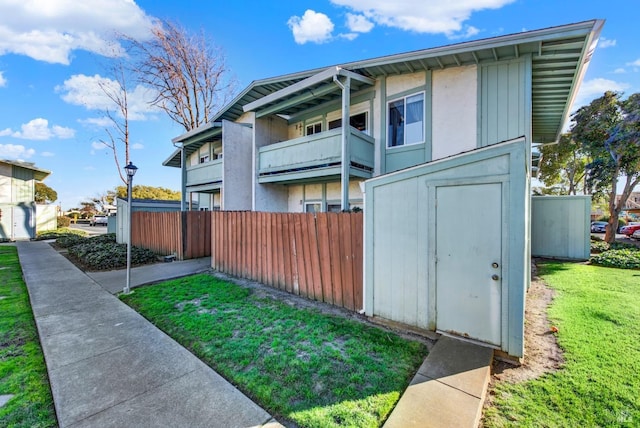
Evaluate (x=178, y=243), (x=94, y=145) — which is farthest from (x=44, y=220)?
(x=178, y=243)

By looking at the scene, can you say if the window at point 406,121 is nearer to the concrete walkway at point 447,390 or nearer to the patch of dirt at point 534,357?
the patch of dirt at point 534,357

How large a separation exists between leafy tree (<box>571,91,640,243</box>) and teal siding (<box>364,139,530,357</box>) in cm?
1388

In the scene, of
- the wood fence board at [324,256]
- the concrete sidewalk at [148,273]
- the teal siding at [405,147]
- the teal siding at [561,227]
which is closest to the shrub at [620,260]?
the teal siding at [561,227]

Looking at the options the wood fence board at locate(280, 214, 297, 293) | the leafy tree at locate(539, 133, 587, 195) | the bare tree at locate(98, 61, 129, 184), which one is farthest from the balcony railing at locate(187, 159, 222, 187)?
the leafy tree at locate(539, 133, 587, 195)

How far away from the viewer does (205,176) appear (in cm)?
1304

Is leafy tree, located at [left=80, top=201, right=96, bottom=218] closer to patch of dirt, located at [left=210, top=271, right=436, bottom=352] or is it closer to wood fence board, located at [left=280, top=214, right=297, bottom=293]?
patch of dirt, located at [left=210, top=271, right=436, bottom=352]

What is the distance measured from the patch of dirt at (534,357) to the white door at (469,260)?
37 cm

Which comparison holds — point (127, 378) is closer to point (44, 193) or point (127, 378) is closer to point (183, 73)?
point (183, 73)

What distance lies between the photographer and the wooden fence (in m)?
10.6

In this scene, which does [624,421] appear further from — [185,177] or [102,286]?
[185,177]

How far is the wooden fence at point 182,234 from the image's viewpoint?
10594mm

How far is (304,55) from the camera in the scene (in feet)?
47.5

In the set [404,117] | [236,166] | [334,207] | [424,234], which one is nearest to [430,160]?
[404,117]

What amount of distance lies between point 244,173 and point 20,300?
299 inches
